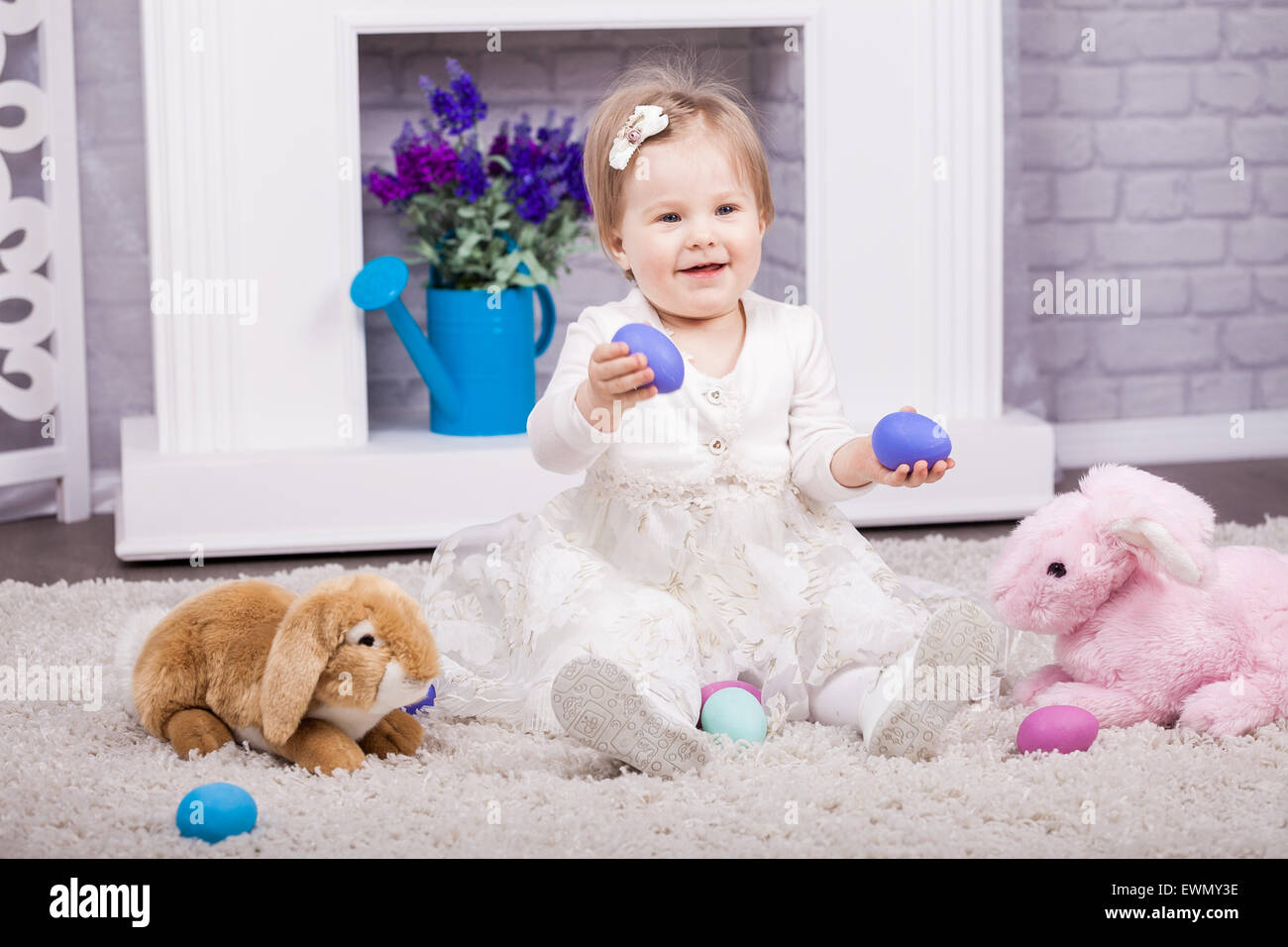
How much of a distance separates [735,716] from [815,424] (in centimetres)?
31

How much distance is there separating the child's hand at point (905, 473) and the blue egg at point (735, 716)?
0.67 feet

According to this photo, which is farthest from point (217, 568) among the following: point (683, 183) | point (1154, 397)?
point (1154, 397)

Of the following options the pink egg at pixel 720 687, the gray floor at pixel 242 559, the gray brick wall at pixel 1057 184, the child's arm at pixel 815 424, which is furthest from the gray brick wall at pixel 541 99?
the pink egg at pixel 720 687

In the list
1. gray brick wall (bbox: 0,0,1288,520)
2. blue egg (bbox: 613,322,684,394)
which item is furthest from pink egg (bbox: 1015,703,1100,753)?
gray brick wall (bbox: 0,0,1288,520)

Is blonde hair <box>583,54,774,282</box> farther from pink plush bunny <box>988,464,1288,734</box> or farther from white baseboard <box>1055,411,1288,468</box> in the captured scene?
white baseboard <box>1055,411,1288,468</box>

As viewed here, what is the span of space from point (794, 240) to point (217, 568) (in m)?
0.95

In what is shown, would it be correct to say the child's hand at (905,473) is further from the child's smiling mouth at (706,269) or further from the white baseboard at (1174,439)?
the white baseboard at (1174,439)

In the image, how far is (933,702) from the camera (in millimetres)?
1090

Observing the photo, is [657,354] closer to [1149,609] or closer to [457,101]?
[1149,609]

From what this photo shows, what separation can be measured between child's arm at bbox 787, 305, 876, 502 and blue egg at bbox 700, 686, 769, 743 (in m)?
0.22

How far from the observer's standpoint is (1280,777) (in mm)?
1060

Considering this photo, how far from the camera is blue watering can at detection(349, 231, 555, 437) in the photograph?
6.67 ft

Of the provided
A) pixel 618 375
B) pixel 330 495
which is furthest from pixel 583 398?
pixel 330 495
